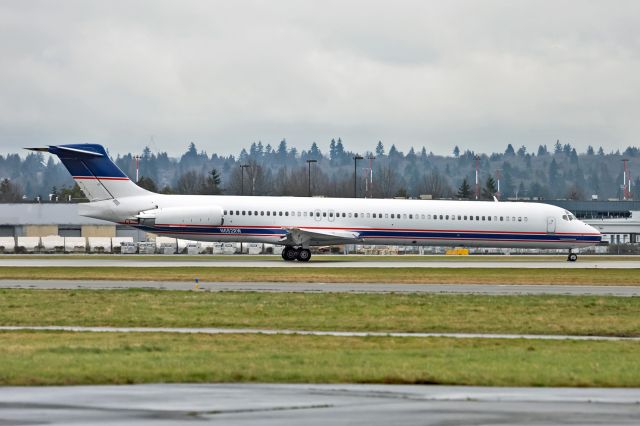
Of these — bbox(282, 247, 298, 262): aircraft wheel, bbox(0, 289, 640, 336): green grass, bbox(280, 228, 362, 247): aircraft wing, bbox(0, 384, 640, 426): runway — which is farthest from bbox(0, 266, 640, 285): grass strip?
bbox(0, 384, 640, 426): runway

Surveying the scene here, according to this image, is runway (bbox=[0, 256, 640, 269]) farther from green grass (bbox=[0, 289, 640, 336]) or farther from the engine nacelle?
green grass (bbox=[0, 289, 640, 336])

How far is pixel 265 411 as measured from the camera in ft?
40.8

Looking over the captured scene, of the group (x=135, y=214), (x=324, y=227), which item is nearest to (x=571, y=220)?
(x=324, y=227)

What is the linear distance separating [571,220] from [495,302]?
110 ft

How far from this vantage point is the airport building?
8300 centimetres

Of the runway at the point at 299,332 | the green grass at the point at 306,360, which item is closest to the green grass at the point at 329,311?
the runway at the point at 299,332

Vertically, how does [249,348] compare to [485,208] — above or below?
below

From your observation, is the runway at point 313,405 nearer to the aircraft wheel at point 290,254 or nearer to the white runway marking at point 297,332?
the white runway marking at point 297,332

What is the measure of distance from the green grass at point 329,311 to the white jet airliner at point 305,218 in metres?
23.3

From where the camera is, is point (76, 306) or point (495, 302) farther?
point (495, 302)

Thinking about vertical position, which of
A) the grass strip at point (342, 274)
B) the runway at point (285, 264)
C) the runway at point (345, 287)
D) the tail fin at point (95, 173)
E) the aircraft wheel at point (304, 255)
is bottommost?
the runway at point (345, 287)

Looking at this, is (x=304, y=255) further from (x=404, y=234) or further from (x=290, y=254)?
(x=404, y=234)

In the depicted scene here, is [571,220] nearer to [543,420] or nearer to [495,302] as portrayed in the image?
[495,302]

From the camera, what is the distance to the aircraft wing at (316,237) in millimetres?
55781
